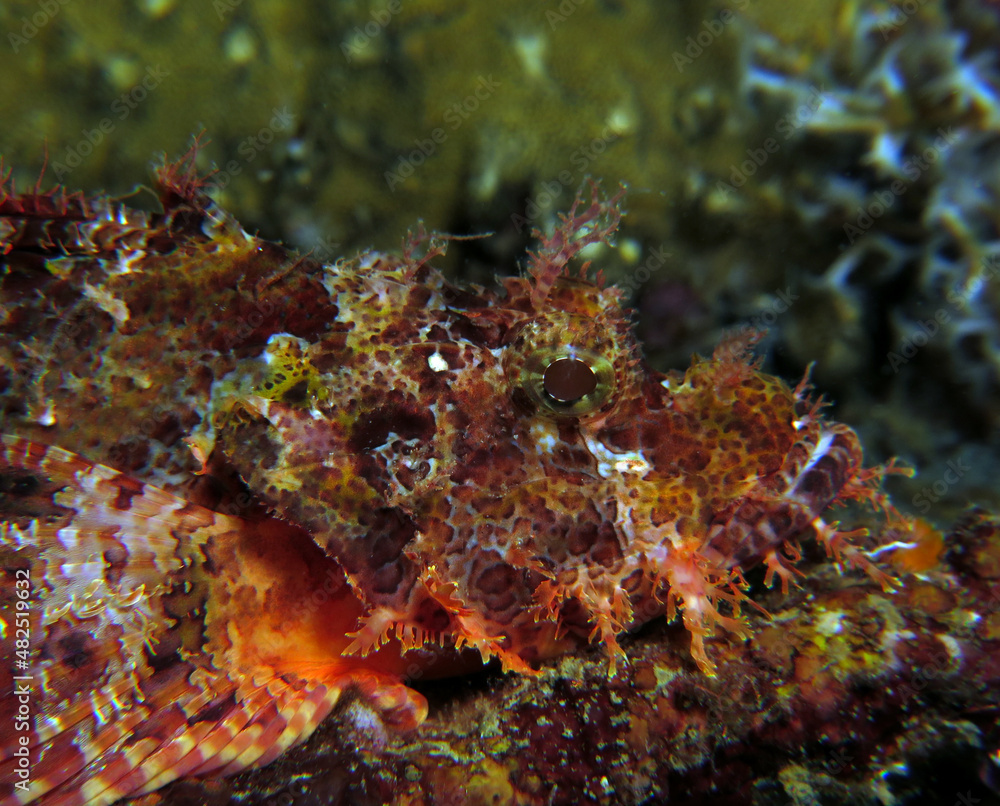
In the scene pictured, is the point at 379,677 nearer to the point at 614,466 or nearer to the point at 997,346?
the point at 614,466

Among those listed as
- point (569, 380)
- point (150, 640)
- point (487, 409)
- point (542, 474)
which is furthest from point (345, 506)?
point (569, 380)

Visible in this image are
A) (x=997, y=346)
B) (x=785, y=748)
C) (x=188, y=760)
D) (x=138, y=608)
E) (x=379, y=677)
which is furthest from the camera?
(x=997, y=346)

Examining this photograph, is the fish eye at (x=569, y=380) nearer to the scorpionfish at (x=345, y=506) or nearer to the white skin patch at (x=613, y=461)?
the scorpionfish at (x=345, y=506)

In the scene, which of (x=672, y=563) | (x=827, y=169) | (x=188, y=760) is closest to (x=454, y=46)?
(x=827, y=169)

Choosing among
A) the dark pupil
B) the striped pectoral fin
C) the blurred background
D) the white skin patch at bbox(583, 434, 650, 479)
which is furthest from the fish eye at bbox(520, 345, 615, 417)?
the striped pectoral fin

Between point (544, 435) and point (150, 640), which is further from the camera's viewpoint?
point (544, 435)

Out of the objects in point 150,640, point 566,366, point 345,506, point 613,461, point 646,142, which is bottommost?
point 613,461

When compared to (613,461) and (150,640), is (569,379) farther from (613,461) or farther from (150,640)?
(150,640)

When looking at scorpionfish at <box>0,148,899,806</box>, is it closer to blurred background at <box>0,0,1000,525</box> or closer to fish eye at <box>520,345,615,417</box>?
fish eye at <box>520,345,615,417</box>
